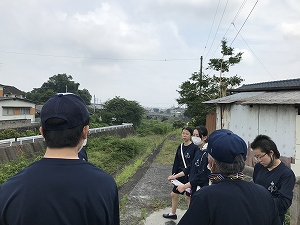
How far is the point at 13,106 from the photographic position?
2481 centimetres

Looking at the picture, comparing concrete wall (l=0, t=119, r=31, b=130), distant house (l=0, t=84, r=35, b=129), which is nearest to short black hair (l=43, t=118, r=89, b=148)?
concrete wall (l=0, t=119, r=31, b=130)

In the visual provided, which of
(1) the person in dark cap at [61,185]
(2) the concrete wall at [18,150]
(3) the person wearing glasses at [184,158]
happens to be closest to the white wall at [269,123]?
(3) the person wearing glasses at [184,158]

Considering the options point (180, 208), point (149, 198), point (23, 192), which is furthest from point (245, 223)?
point (149, 198)

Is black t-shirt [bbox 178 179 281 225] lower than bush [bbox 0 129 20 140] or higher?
higher

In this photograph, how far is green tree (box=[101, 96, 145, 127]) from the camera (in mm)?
31250

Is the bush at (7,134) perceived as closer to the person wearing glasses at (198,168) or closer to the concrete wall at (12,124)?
the concrete wall at (12,124)

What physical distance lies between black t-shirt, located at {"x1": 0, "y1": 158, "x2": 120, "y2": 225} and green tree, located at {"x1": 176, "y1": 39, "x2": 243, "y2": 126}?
→ 13.3 metres

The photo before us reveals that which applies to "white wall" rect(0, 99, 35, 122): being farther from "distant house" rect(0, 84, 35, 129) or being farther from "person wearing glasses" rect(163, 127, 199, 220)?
"person wearing glasses" rect(163, 127, 199, 220)

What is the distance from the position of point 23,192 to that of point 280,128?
6196 millimetres

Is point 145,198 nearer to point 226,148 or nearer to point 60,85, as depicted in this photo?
point 226,148

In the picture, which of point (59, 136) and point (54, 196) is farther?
point (59, 136)

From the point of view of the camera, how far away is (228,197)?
57.2 inches

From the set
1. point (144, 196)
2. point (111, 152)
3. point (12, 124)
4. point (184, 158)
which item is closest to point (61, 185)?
point (184, 158)

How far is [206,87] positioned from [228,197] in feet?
45.0
